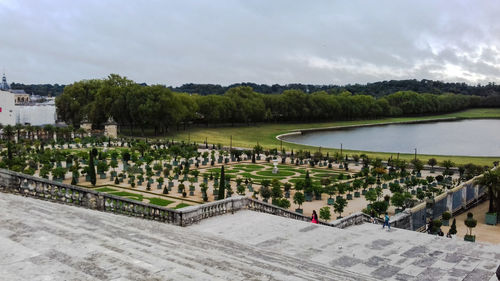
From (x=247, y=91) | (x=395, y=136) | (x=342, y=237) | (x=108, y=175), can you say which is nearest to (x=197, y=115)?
(x=247, y=91)

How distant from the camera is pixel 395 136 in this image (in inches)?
4099

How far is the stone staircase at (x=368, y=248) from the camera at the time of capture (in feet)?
48.5

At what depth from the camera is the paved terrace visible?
11.9m

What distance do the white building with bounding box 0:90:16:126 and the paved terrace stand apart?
7190 cm

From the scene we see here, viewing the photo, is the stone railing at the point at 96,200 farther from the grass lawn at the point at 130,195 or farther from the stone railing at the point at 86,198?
the grass lawn at the point at 130,195

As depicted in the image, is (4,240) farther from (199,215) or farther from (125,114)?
(125,114)

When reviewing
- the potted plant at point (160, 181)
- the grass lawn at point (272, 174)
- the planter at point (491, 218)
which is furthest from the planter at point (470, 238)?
the grass lawn at point (272, 174)

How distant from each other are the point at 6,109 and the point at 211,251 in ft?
267

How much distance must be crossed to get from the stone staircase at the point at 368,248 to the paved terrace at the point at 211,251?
0.11 feet

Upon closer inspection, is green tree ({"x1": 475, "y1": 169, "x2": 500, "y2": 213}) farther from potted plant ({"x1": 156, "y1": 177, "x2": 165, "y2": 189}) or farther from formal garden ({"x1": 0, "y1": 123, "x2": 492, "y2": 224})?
potted plant ({"x1": 156, "y1": 177, "x2": 165, "y2": 189})

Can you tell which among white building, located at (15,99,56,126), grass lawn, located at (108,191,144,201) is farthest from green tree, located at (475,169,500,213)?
white building, located at (15,99,56,126)

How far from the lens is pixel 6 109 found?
83.9 metres

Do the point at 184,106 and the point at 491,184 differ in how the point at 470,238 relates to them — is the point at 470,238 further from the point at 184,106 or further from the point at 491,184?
the point at 184,106

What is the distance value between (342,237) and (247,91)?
108 m
